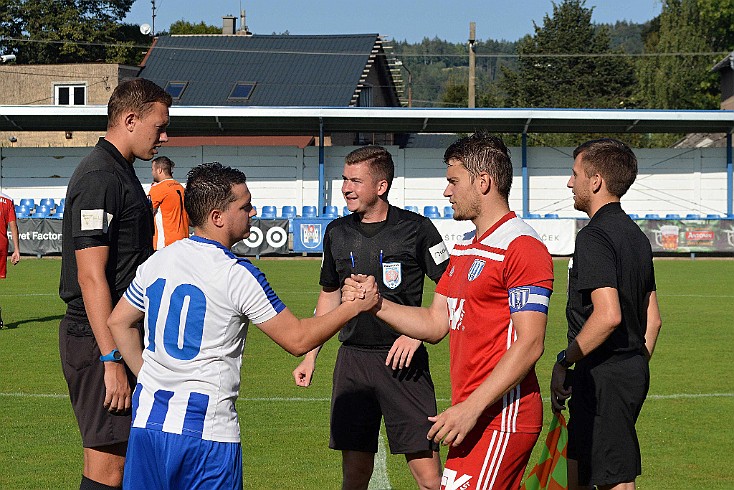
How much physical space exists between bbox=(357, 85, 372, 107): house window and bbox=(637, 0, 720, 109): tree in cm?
2618

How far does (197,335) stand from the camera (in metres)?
4.06

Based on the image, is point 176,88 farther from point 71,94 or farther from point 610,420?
point 610,420

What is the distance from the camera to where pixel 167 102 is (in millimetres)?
5176

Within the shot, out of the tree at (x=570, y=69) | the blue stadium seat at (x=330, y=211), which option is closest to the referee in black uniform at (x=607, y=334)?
the blue stadium seat at (x=330, y=211)

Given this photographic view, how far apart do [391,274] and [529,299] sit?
1949 millimetres

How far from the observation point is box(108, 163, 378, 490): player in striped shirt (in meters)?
4.05

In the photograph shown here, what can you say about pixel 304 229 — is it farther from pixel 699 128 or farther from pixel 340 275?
pixel 340 275

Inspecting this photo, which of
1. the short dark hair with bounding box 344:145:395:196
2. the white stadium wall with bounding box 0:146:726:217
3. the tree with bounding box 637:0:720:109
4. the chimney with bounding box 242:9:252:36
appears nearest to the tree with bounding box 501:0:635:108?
the tree with bounding box 637:0:720:109

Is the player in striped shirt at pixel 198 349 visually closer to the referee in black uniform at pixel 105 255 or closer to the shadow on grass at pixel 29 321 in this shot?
the referee in black uniform at pixel 105 255

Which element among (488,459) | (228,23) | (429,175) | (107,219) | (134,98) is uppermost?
(228,23)

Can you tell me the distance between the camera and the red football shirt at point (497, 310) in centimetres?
410

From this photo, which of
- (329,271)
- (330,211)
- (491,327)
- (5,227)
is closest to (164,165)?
(5,227)

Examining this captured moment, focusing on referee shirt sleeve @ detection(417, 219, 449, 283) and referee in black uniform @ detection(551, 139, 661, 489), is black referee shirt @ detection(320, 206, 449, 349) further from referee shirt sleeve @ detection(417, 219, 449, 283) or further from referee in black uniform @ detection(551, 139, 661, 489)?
referee in black uniform @ detection(551, 139, 661, 489)

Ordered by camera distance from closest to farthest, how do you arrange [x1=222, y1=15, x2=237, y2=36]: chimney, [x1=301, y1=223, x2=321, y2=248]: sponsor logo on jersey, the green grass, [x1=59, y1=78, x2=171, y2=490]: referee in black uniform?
[x1=59, y1=78, x2=171, y2=490]: referee in black uniform → the green grass → [x1=301, y1=223, x2=321, y2=248]: sponsor logo on jersey → [x1=222, y1=15, x2=237, y2=36]: chimney
